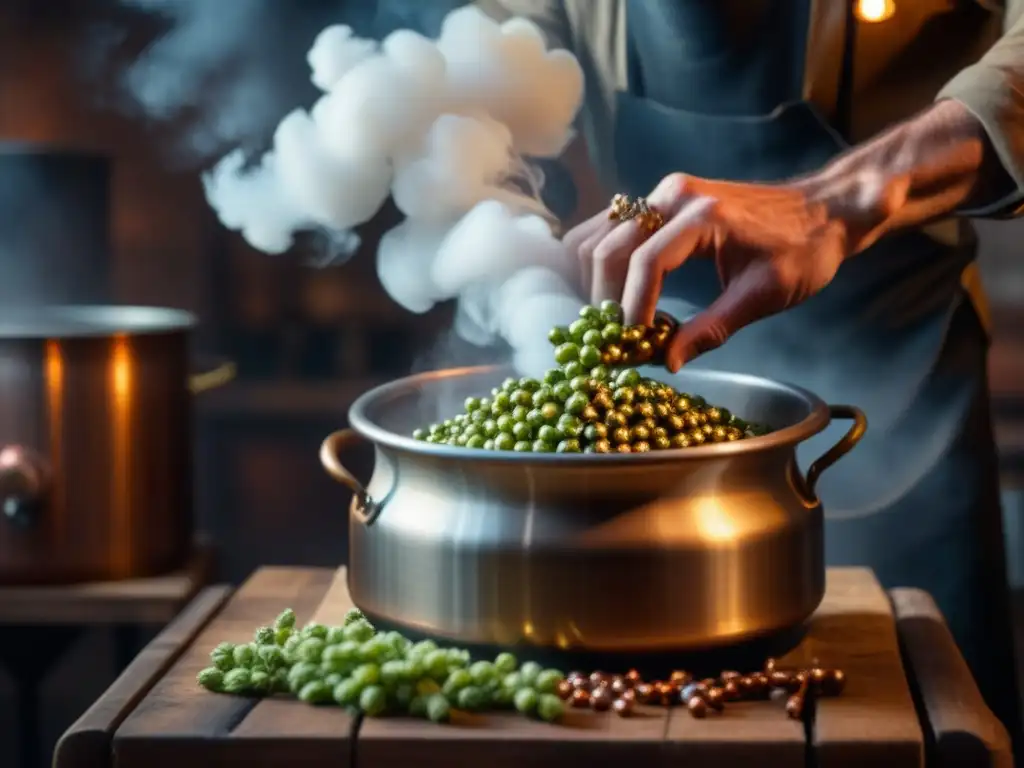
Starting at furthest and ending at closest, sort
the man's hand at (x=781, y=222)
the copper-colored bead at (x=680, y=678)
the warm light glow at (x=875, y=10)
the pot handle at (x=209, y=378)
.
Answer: the pot handle at (x=209, y=378) < the warm light glow at (x=875, y=10) < the man's hand at (x=781, y=222) < the copper-colored bead at (x=680, y=678)

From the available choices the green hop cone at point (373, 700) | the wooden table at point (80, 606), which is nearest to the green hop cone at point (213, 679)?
the green hop cone at point (373, 700)

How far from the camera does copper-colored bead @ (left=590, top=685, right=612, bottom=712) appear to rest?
1.12 meters

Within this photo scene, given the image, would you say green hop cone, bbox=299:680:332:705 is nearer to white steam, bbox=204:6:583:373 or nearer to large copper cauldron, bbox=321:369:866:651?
large copper cauldron, bbox=321:369:866:651

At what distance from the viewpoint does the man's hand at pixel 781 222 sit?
1.36 metres

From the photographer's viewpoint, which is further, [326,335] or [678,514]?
[326,335]

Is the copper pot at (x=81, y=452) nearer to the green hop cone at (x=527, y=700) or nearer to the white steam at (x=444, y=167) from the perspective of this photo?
the white steam at (x=444, y=167)

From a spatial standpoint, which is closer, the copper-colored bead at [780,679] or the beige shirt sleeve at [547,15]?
the copper-colored bead at [780,679]

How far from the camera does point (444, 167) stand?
5.46 ft

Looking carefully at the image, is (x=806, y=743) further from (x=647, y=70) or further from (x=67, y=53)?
(x=67, y=53)

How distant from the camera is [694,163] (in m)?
1.88

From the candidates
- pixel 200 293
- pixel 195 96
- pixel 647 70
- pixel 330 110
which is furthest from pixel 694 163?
pixel 200 293

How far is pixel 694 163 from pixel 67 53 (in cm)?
202

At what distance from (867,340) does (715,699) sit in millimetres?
829

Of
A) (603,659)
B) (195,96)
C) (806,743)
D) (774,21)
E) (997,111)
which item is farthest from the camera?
(195,96)
